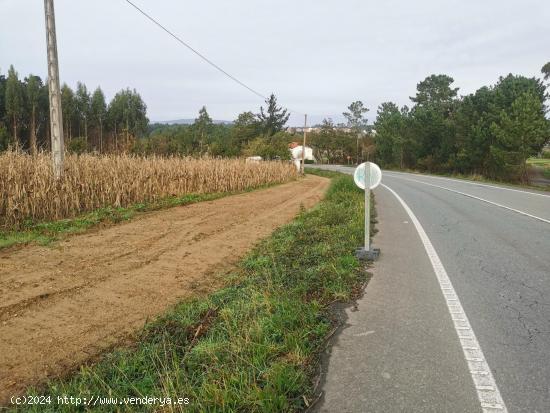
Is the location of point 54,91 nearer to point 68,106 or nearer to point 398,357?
point 398,357

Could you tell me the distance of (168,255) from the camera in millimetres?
7875

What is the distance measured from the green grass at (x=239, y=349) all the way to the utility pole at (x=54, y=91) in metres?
7.51

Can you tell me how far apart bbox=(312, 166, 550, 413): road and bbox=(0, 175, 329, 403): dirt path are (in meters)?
2.62

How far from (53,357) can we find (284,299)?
2.49 m

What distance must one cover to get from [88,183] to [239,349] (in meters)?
10.3

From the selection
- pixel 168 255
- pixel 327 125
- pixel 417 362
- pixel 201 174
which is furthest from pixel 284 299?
pixel 327 125

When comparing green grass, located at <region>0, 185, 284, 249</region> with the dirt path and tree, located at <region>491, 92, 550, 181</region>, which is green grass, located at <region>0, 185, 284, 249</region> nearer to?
the dirt path

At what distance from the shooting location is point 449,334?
4.01 meters

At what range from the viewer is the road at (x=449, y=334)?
302 cm

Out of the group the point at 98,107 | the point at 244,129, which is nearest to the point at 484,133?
the point at 244,129

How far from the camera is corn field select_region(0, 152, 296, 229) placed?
32.8 feet

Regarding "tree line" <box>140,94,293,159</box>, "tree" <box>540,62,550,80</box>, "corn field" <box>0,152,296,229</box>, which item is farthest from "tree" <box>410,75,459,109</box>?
"corn field" <box>0,152,296,229</box>

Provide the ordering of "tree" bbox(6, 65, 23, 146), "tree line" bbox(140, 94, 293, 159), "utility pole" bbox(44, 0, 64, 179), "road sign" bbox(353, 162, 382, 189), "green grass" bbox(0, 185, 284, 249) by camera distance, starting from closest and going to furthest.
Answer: "road sign" bbox(353, 162, 382, 189), "green grass" bbox(0, 185, 284, 249), "utility pole" bbox(44, 0, 64, 179), "tree line" bbox(140, 94, 293, 159), "tree" bbox(6, 65, 23, 146)

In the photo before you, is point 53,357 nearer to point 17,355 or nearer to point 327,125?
point 17,355
